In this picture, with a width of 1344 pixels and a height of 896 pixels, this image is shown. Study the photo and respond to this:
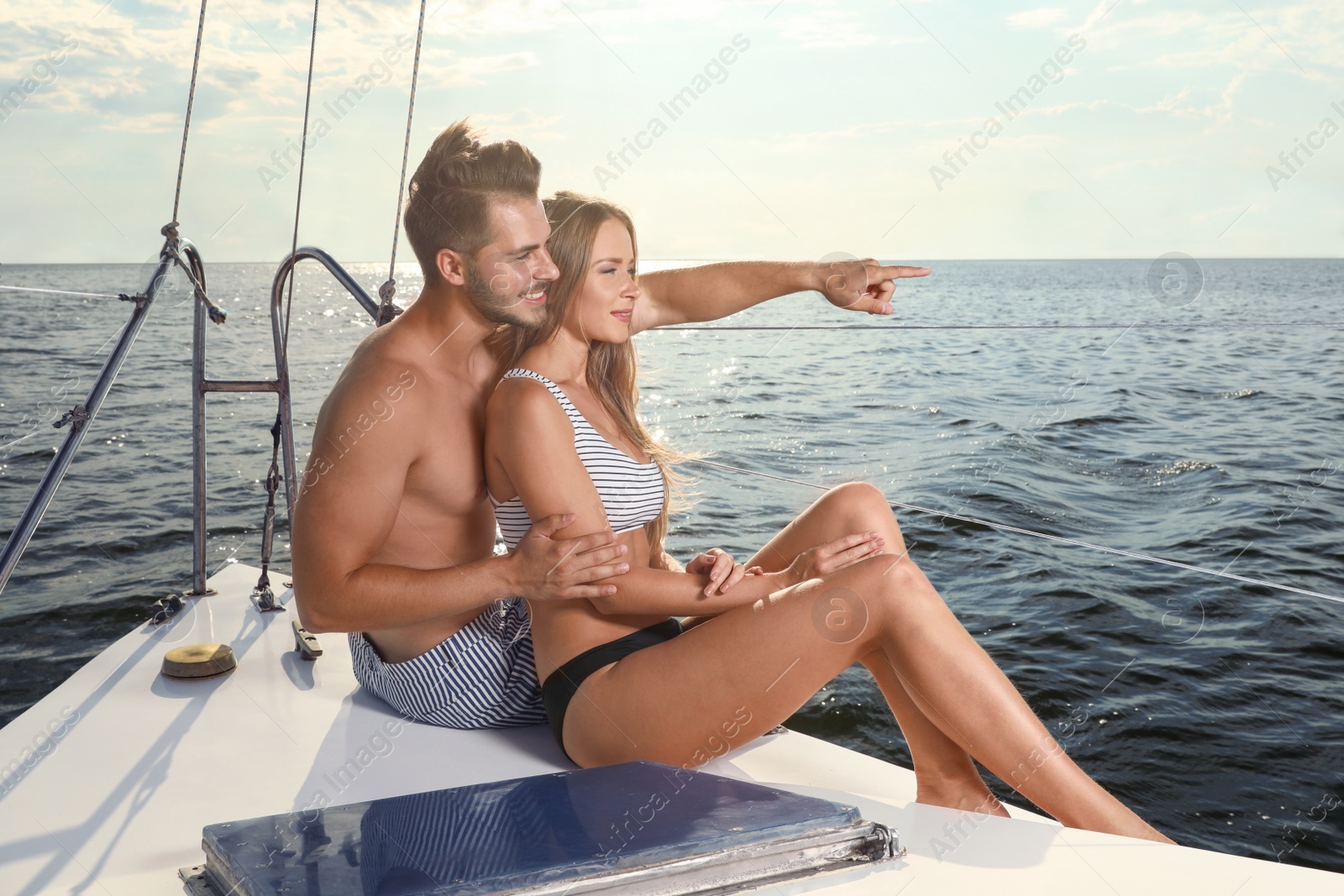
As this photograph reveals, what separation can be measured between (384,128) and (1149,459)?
720cm

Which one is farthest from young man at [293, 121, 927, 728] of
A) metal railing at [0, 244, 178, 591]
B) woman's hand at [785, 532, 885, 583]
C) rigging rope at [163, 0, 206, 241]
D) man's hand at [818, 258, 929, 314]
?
rigging rope at [163, 0, 206, 241]

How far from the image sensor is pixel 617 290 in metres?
1.85

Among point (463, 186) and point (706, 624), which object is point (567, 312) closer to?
point (463, 186)

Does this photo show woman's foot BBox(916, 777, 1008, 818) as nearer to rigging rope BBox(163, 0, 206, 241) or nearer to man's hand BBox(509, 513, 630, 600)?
man's hand BBox(509, 513, 630, 600)

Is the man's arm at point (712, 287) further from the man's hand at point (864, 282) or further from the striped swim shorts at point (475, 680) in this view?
the striped swim shorts at point (475, 680)

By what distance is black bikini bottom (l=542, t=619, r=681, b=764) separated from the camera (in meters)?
1.56

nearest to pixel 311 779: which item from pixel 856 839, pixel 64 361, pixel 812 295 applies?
pixel 856 839

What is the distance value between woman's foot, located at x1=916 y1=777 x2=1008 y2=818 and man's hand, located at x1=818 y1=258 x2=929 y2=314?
932mm

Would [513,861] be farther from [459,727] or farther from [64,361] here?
[64,361]

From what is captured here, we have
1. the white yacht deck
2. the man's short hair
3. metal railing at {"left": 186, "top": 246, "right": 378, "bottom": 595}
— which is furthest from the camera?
metal railing at {"left": 186, "top": 246, "right": 378, "bottom": 595}

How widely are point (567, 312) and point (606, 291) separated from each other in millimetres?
81

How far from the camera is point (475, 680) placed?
170 centimetres

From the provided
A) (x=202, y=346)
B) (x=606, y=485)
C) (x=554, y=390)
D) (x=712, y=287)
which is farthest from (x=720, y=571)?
(x=202, y=346)

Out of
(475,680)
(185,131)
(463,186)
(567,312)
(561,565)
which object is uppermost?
(185,131)
